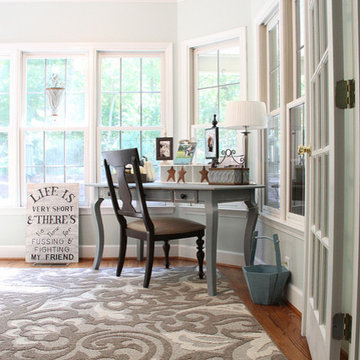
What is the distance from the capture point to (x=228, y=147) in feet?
13.3

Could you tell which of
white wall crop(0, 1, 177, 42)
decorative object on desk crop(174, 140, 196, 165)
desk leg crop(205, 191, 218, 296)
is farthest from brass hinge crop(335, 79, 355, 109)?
white wall crop(0, 1, 177, 42)

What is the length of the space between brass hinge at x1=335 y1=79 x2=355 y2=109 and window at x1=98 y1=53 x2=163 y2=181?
3049 millimetres

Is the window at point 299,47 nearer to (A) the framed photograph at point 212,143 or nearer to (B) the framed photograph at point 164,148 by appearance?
(A) the framed photograph at point 212,143

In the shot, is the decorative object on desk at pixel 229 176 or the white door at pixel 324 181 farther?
the decorative object on desk at pixel 229 176

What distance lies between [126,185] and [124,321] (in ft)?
3.93

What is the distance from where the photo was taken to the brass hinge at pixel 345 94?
4.82ft

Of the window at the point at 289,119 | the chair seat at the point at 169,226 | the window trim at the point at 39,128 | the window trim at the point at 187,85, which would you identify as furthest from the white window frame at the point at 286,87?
the window trim at the point at 39,128

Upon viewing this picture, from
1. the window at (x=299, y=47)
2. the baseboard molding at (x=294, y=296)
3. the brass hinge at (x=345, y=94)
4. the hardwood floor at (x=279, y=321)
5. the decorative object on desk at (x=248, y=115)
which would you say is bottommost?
the hardwood floor at (x=279, y=321)

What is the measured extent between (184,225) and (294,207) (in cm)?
89

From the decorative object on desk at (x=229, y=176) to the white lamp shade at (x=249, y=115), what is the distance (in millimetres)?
351

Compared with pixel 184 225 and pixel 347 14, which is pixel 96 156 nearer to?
pixel 184 225

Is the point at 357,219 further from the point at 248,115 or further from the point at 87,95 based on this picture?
the point at 87,95

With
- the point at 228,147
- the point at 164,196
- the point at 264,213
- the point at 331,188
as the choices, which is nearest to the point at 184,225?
the point at 164,196

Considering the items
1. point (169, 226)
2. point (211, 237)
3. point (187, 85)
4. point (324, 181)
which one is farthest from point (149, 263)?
point (187, 85)
